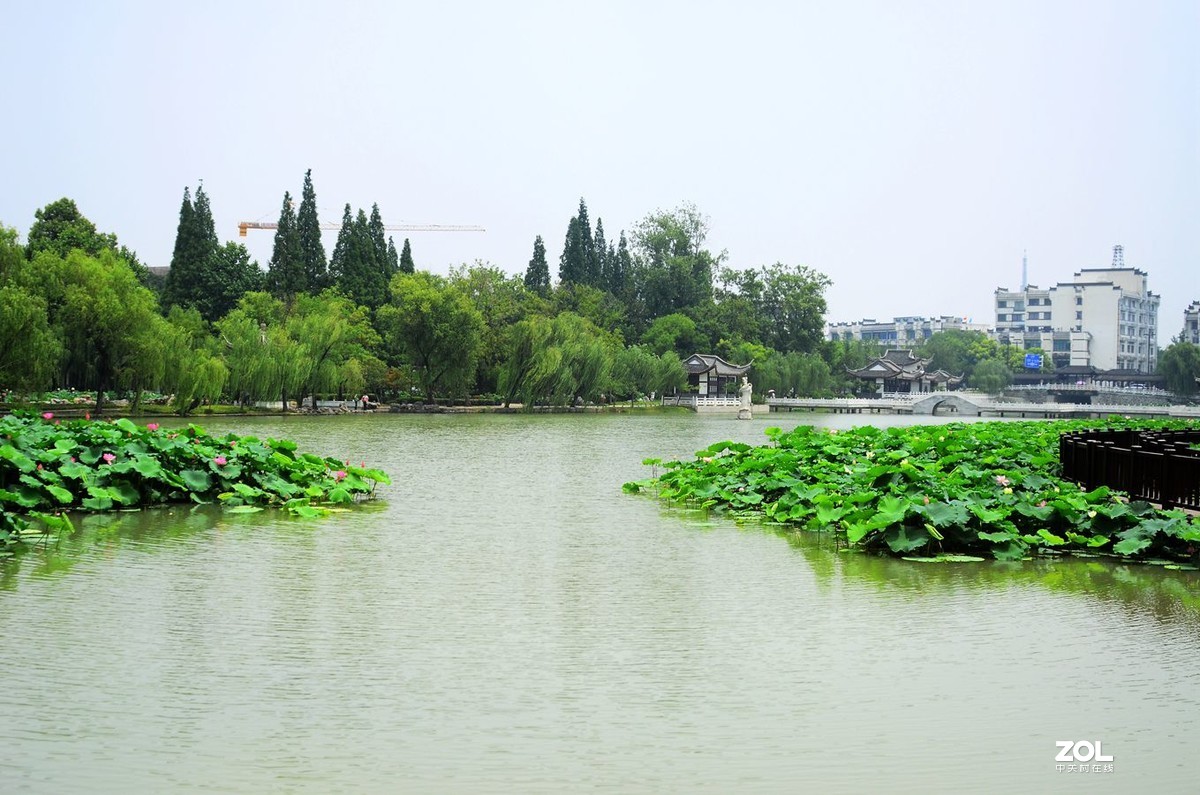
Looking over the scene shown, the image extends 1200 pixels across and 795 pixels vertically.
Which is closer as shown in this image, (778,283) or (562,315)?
(562,315)

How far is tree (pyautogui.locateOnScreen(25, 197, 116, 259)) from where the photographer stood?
142ft

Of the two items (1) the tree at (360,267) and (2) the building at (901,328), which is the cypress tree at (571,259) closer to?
(1) the tree at (360,267)

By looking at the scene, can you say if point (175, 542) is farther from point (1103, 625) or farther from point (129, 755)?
point (1103, 625)

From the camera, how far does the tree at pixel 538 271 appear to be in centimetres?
6166

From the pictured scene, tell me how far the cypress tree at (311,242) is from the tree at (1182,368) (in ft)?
175

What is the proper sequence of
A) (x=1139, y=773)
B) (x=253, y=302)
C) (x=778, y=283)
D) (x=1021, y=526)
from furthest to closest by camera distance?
(x=778, y=283)
(x=253, y=302)
(x=1021, y=526)
(x=1139, y=773)

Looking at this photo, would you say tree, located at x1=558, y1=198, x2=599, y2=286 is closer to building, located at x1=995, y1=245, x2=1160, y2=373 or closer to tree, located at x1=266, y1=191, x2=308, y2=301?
tree, located at x1=266, y1=191, x2=308, y2=301

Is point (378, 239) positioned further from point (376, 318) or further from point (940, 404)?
point (940, 404)

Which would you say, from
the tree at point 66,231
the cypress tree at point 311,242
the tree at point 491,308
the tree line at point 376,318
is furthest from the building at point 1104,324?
the tree at point 66,231

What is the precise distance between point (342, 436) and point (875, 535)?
63.3 ft

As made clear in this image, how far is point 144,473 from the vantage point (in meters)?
11.2

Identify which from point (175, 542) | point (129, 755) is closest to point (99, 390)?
point (175, 542)

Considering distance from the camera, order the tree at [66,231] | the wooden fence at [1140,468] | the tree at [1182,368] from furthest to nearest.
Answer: the tree at [1182,368] < the tree at [66,231] < the wooden fence at [1140,468]

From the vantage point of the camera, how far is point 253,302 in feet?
144
